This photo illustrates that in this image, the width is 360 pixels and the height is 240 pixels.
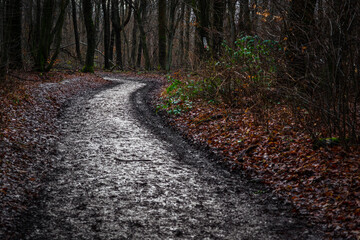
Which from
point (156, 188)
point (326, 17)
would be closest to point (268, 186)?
point (156, 188)

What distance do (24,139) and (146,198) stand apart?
4.08 metres

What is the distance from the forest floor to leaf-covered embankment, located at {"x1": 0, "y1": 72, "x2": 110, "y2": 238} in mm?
14

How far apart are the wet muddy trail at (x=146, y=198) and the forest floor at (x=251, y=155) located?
0.34m

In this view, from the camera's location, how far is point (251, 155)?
7.27 meters

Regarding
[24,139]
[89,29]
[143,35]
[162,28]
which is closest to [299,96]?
[24,139]

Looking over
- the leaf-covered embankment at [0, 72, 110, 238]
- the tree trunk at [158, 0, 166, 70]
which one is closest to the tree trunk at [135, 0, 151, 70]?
the tree trunk at [158, 0, 166, 70]

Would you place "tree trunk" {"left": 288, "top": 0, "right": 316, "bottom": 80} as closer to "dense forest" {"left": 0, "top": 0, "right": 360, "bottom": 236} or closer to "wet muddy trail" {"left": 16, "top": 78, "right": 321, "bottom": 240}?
"dense forest" {"left": 0, "top": 0, "right": 360, "bottom": 236}

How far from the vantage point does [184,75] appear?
1478 cm

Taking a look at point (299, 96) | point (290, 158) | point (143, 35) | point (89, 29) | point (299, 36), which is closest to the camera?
point (299, 96)

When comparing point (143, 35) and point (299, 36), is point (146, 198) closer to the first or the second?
point (299, 36)

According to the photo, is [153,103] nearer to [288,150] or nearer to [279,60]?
[279,60]

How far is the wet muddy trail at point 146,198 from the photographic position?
443 centimetres

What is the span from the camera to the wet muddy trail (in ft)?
14.5

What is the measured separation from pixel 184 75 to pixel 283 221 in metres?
10.8
